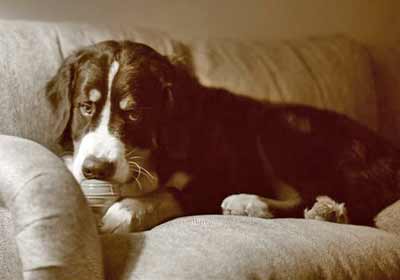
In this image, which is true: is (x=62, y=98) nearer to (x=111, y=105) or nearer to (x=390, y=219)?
(x=111, y=105)

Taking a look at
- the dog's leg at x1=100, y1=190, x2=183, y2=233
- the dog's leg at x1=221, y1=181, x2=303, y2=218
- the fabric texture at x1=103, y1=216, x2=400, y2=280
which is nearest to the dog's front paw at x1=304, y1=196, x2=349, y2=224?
the dog's leg at x1=221, y1=181, x2=303, y2=218

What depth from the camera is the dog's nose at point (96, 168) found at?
1534mm

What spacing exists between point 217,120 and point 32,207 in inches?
31.0

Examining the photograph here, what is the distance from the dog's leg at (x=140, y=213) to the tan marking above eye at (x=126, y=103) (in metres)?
0.21

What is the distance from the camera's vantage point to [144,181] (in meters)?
1.65

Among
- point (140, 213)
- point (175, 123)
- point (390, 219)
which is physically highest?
point (175, 123)

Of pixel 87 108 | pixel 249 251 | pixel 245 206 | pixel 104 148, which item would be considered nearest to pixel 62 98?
pixel 87 108

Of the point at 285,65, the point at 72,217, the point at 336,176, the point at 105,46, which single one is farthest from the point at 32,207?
the point at 285,65

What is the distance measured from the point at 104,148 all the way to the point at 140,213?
0.55ft

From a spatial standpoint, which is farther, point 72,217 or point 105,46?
point 105,46

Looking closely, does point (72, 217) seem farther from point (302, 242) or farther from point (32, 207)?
point (302, 242)

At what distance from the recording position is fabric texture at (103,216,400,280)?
124 cm

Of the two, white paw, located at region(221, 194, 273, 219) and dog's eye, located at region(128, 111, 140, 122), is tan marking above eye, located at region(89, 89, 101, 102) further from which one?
white paw, located at region(221, 194, 273, 219)

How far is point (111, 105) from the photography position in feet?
5.22
